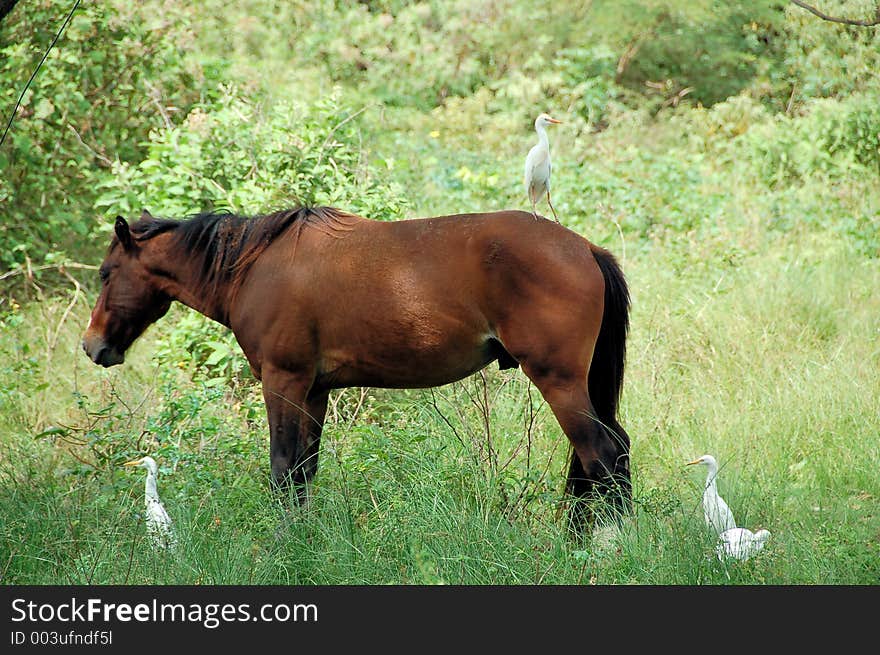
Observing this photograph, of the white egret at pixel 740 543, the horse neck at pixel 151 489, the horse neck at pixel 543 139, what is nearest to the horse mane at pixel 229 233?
the horse neck at pixel 151 489

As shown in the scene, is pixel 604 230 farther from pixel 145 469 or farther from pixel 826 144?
pixel 145 469

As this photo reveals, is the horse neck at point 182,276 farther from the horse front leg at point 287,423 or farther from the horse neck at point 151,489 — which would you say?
the horse neck at point 151,489

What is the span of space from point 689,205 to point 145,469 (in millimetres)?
6111

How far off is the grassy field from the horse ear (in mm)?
834

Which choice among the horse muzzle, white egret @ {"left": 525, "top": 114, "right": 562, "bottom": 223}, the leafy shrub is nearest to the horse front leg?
the horse muzzle

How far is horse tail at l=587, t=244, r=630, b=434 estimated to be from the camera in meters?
4.86

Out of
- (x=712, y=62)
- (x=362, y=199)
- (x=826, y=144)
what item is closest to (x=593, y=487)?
(x=362, y=199)

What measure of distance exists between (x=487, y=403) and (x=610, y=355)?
85 centimetres

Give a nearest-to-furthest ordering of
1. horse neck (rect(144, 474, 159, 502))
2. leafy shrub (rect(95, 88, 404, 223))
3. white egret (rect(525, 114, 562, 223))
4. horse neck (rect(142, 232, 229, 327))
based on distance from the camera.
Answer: horse neck (rect(144, 474, 159, 502)) → horse neck (rect(142, 232, 229, 327)) → white egret (rect(525, 114, 562, 223)) → leafy shrub (rect(95, 88, 404, 223))

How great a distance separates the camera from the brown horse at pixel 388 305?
→ 15.1ft

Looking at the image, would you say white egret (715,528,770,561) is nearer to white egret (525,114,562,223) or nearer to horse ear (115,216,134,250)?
white egret (525,114,562,223)

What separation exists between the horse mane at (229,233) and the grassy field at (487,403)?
2.64 feet

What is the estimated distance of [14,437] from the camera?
21.2 ft

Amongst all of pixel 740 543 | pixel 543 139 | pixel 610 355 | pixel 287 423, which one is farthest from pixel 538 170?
pixel 740 543
